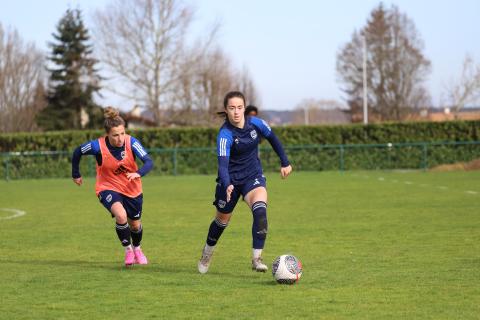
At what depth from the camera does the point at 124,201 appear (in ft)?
34.1

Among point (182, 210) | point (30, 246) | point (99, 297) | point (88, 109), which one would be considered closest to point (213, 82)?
point (88, 109)

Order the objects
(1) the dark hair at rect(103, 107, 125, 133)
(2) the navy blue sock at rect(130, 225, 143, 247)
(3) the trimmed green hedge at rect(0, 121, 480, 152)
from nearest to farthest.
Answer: (1) the dark hair at rect(103, 107, 125, 133), (2) the navy blue sock at rect(130, 225, 143, 247), (3) the trimmed green hedge at rect(0, 121, 480, 152)

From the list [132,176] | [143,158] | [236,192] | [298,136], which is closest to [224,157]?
[236,192]

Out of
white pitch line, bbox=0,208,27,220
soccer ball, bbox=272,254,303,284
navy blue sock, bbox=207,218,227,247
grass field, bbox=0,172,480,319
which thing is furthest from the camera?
white pitch line, bbox=0,208,27,220

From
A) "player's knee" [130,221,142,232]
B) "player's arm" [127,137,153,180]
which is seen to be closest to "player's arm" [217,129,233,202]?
"player's arm" [127,137,153,180]

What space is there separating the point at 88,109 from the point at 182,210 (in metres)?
45.6

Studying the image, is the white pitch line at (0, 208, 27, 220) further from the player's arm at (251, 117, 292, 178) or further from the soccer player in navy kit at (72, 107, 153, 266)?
the player's arm at (251, 117, 292, 178)

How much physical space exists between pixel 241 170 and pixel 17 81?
55.3 metres

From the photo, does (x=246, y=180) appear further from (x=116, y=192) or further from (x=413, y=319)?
(x=413, y=319)

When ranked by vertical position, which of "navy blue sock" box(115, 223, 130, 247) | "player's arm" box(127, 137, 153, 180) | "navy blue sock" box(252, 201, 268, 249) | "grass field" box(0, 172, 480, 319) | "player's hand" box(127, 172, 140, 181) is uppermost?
"player's arm" box(127, 137, 153, 180)

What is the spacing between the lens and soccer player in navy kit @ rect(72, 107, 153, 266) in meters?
10.2

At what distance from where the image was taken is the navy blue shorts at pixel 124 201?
33.5 ft

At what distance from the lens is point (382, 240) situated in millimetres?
12430

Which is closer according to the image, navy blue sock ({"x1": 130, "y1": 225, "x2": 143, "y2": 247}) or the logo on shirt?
the logo on shirt
